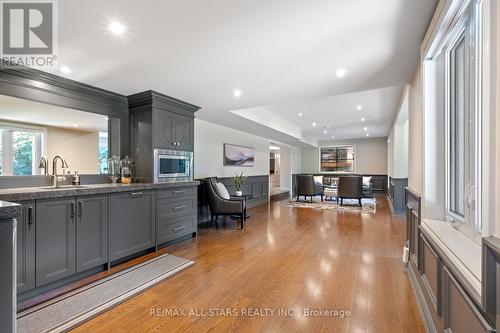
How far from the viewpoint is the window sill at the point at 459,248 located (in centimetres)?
112

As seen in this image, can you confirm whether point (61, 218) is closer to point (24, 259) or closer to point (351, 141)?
point (24, 259)

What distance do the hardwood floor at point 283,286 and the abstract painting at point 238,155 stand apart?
2.40 m

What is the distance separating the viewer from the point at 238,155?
6.73 m

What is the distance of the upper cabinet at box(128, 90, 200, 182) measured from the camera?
11.6 ft

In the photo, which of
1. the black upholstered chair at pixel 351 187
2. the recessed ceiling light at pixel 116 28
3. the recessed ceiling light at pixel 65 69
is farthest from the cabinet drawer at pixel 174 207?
the black upholstered chair at pixel 351 187

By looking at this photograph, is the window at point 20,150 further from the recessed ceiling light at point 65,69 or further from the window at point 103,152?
the recessed ceiling light at point 65,69

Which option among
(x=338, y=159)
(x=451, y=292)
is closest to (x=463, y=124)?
(x=451, y=292)

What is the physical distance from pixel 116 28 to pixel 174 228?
9.04 ft

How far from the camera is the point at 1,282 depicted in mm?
844

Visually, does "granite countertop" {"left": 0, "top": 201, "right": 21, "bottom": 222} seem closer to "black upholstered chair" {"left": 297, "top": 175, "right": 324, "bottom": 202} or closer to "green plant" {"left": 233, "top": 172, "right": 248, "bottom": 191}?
"green plant" {"left": 233, "top": 172, "right": 248, "bottom": 191}

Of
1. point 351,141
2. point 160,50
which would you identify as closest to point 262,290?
point 160,50

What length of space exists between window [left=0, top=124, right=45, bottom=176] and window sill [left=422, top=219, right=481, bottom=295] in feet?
12.8

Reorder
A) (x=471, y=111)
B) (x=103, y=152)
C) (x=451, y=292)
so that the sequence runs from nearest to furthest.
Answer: (x=451, y=292)
(x=471, y=111)
(x=103, y=152)

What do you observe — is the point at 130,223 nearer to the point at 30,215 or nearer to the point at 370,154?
the point at 30,215
